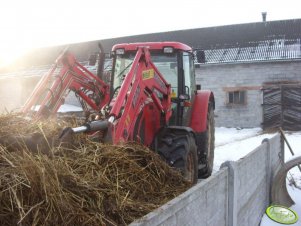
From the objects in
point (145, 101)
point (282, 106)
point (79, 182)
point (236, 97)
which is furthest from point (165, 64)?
point (236, 97)

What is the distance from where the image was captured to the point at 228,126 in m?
20.2

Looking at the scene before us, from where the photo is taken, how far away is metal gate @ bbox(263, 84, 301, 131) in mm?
18750

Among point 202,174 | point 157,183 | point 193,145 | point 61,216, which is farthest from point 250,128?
point 61,216

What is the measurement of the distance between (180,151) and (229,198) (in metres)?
1.32

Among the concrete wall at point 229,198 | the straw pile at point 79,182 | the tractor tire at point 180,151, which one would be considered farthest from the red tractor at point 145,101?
the concrete wall at point 229,198

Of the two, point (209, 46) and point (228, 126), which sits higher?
point (209, 46)

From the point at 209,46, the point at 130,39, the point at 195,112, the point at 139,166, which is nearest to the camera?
the point at 139,166

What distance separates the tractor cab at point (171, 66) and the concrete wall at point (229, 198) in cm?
141

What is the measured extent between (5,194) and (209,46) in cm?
2121

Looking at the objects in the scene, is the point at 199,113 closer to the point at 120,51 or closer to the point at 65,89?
the point at 120,51

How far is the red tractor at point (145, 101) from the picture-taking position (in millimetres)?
4551

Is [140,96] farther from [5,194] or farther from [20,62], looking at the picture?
[20,62]

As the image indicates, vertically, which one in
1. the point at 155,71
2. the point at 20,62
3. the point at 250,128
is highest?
the point at 155,71

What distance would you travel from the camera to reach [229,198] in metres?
4.13
